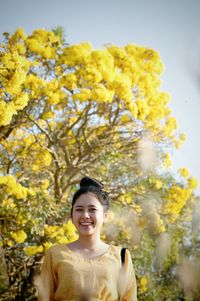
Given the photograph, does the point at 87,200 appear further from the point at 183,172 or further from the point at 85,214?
the point at 183,172

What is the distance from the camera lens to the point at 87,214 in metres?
1.65

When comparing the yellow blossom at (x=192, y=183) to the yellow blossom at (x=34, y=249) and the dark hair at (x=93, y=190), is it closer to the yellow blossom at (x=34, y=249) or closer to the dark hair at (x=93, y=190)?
the yellow blossom at (x=34, y=249)

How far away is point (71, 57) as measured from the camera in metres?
5.02

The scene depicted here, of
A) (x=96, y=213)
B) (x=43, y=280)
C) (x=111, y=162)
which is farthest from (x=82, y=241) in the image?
(x=111, y=162)

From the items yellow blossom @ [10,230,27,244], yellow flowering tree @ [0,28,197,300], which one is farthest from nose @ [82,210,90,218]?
yellow blossom @ [10,230,27,244]

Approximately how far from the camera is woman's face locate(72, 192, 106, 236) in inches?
64.6

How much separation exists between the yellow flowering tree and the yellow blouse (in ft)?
8.78

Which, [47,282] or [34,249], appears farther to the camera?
[34,249]

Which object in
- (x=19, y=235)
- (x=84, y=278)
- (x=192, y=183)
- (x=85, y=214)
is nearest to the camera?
(x=84, y=278)

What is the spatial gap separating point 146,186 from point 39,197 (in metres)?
2.62

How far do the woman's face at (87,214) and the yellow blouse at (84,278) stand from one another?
119 millimetres

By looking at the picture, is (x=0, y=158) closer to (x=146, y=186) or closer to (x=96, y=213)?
(x=146, y=186)

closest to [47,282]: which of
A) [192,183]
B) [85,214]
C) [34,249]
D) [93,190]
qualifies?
[85,214]

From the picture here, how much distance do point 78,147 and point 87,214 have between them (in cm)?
403
